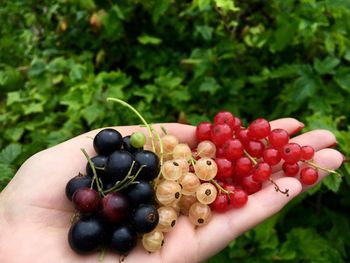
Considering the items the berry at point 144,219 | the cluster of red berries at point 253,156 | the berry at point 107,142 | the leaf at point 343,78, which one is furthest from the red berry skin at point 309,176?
the berry at point 107,142

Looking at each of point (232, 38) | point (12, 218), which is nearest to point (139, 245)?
point (12, 218)

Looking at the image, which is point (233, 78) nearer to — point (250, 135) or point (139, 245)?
point (250, 135)

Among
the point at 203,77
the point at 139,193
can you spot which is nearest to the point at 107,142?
the point at 139,193

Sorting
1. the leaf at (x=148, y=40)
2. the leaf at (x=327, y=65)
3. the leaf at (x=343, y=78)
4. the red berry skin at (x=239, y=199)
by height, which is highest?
the leaf at (x=327, y=65)

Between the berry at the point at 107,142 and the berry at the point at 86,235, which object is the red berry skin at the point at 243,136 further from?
the berry at the point at 86,235

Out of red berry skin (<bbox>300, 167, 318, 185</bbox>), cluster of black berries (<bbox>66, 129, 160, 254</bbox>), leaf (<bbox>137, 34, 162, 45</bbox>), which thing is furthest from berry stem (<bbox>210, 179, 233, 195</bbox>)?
leaf (<bbox>137, 34, 162, 45</bbox>)

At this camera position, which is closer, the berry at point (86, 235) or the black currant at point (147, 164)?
the berry at point (86, 235)

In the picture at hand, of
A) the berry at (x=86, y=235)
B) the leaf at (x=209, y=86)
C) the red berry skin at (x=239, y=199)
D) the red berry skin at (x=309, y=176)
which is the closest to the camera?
the berry at (x=86, y=235)

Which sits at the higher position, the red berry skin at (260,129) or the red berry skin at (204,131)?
the red berry skin at (260,129)
